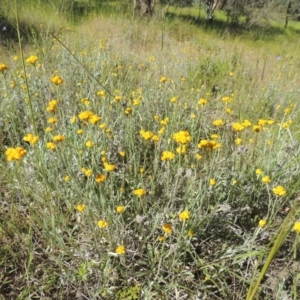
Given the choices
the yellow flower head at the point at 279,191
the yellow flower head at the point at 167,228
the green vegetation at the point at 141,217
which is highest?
the yellow flower head at the point at 279,191

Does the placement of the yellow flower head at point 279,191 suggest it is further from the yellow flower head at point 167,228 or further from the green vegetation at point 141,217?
the yellow flower head at point 167,228

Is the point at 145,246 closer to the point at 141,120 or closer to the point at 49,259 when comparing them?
the point at 49,259

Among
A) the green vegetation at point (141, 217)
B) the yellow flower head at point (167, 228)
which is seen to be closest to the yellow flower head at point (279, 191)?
the green vegetation at point (141, 217)

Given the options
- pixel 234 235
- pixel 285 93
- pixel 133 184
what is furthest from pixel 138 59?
pixel 234 235

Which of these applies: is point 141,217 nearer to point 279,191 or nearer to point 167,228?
point 167,228

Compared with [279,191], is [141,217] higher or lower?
lower

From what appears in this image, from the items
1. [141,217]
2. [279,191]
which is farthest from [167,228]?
[279,191]

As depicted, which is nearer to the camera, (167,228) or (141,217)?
(167,228)

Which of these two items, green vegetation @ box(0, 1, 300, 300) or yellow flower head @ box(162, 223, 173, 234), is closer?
yellow flower head @ box(162, 223, 173, 234)

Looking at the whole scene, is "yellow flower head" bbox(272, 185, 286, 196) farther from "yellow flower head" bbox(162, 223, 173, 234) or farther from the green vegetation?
"yellow flower head" bbox(162, 223, 173, 234)

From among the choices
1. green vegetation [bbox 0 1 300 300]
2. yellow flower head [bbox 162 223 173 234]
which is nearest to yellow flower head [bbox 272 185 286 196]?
green vegetation [bbox 0 1 300 300]

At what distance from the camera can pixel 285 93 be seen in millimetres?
3096

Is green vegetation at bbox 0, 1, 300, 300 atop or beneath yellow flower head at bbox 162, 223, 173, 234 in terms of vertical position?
beneath

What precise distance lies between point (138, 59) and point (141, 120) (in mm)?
1976
